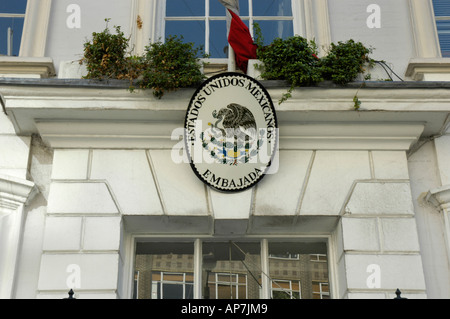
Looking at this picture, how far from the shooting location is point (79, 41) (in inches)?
340

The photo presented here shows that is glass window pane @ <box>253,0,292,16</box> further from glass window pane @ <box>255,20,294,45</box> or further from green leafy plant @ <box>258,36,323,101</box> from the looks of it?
green leafy plant @ <box>258,36,323,101</box>

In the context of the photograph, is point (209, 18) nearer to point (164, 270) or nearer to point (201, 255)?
point (201, 255)

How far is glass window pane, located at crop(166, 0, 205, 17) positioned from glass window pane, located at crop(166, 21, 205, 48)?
0.14m

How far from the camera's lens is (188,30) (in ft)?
29.6

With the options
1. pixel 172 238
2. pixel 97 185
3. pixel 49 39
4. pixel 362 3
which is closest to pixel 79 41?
pixel 49 39

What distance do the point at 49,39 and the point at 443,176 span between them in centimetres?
476

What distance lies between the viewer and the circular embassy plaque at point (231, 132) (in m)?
7.50

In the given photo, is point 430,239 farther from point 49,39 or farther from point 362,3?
point 49,39

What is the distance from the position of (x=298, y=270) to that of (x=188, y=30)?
331 cm

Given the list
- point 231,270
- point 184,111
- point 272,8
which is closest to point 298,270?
point 231,270

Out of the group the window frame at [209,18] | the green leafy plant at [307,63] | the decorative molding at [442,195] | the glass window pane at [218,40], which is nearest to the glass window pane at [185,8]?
the window frame at [209,18]

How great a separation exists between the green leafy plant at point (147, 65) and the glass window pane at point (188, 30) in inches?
48.3
